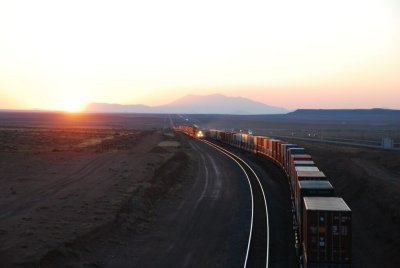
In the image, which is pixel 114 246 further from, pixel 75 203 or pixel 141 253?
pixel 75 203

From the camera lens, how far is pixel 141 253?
2427 centimetres

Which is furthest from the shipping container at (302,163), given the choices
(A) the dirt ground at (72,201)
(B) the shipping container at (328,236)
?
(B) the shipping container at (328,236)

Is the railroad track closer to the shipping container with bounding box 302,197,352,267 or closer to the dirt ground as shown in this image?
the shipping container with bounding box 302,197,352,267

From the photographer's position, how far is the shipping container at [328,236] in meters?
18.8

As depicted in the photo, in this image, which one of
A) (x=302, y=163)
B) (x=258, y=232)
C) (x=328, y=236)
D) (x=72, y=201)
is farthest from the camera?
(x=302, y=163)

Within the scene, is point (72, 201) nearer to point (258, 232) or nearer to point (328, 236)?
point (258, 232)

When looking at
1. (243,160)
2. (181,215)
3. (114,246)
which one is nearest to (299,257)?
(114,246)

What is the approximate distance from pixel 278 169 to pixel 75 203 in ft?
83.5

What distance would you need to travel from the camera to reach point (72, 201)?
3388cm

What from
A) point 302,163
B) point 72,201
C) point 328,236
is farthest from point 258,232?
point 72,201

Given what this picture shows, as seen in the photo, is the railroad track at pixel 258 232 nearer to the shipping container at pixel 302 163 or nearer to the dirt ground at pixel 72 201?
the shipping container at pixel 302 163

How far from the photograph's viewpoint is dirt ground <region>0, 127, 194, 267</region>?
23.0m

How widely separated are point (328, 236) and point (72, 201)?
67.0 feet

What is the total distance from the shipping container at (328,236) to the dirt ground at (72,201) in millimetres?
9880
